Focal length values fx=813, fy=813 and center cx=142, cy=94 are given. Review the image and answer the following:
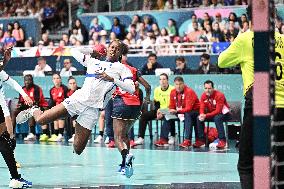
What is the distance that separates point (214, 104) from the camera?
1906cm

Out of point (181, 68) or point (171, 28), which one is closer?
point (181, 68)

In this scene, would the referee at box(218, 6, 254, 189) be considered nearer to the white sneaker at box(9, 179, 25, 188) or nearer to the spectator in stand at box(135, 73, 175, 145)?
the white sneaker at box(9, 179, 25, 188)

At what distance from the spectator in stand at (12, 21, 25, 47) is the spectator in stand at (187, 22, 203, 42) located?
6.55 m

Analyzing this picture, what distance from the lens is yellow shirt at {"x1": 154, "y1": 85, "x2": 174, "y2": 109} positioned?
20.3 meters

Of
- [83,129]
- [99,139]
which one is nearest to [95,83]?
[83,129]

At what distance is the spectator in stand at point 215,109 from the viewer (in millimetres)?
18969

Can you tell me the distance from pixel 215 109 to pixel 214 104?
0.12 meters

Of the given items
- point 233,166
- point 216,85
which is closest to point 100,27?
point 216,85

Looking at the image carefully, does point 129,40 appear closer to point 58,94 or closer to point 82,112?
point 58,94

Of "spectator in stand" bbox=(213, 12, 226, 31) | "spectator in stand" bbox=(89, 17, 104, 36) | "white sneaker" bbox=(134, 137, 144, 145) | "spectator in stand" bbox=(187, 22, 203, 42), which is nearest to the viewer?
"white sneaker" bbox=(134, 137, 144, 145)

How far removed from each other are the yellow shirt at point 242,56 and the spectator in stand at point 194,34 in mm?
16347

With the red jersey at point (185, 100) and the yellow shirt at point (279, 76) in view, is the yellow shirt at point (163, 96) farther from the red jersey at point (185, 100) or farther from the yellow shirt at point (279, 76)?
the yellow shirt at point (279, 76)

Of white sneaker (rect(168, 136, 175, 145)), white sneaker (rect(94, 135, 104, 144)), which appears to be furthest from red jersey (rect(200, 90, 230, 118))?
white sneaker (rect(94, 135, 104, 144))

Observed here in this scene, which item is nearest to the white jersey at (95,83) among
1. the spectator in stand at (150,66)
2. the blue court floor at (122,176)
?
the blue court floor at (122,176)
